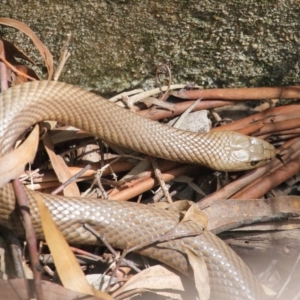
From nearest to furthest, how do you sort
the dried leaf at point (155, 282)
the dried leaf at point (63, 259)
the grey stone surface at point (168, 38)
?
1. the dried leaf at point (63, 259)
2. the dried leaf at point (155, 282)
3. the grey stone surface at point (168, 38)

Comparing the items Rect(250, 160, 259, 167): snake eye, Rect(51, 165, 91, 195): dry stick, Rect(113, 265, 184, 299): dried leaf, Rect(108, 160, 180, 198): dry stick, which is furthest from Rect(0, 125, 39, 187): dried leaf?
Rect(250, 160, 259, 167): snake eye

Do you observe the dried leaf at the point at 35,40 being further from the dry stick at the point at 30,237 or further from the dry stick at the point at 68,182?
the dry stick at the point at 30,237

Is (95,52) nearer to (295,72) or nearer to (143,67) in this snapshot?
(143,67)

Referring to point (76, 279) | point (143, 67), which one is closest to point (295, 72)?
point (143, 67)

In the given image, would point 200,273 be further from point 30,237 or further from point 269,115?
point 269,115

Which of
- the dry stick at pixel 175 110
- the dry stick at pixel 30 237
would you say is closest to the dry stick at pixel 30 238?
the dry stick at pixel 30 237

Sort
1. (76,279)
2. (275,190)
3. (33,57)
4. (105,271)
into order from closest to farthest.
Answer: (76,279) → (105,271) → (33,57) → (275,190)
